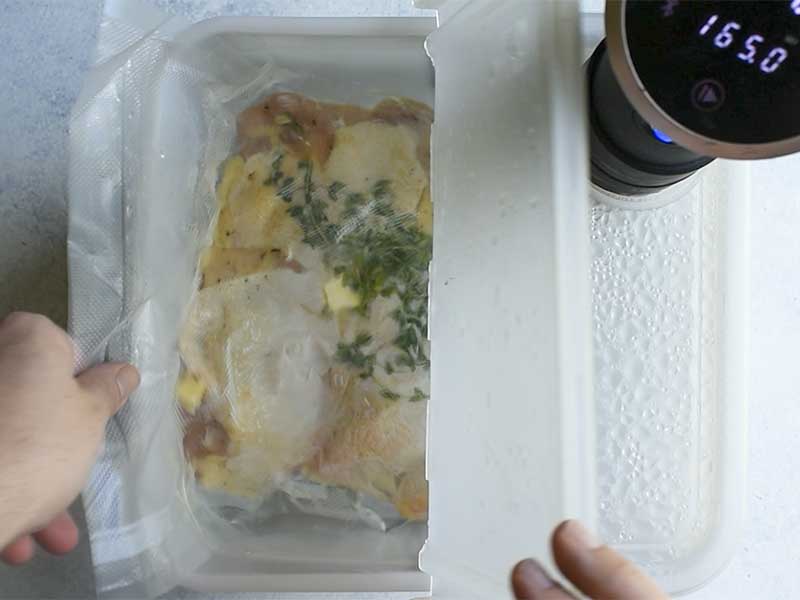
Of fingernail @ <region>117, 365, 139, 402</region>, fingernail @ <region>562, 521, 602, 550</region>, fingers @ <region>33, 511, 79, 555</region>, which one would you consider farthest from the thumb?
fingernail @ <region>562, 521, 602, 550</region>

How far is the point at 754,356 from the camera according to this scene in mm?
697

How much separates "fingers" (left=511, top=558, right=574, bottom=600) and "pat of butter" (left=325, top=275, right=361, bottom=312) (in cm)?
28

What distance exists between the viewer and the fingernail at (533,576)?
367 millimetres

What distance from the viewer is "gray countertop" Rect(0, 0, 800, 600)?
2.26 feet

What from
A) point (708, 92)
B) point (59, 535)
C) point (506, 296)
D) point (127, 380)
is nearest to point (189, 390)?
point (127, 380)

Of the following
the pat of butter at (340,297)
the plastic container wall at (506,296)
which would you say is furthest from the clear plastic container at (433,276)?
the pat of butter at (340,297)

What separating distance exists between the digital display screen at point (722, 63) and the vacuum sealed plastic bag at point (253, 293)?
269 mm

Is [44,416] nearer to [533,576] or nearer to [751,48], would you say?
[533,576]

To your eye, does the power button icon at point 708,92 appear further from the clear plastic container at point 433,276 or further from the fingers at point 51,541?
the fingers at point 51,541

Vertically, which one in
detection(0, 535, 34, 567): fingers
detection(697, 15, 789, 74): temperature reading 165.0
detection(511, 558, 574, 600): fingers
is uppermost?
detection(697, 15, 789, 74): temperature reading 165.0

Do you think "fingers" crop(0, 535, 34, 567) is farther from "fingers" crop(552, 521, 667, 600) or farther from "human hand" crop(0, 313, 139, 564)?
"fingers" crop(552, 521, 667, 600)

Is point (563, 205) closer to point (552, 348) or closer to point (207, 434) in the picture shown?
point (552, 348)

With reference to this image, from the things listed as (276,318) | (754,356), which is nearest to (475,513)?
(276,318)

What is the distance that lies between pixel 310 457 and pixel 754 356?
1.30ft
